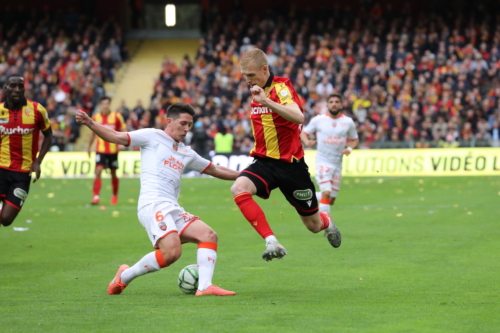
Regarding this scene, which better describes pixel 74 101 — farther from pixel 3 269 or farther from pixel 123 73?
pixel 3 269

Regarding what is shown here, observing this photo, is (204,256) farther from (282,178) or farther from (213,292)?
(282,178)

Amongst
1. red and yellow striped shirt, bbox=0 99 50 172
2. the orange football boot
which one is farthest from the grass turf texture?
red and yellow striped shirt, bbox=0 99 50 172

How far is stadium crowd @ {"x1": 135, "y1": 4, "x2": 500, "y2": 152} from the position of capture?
27.1 m

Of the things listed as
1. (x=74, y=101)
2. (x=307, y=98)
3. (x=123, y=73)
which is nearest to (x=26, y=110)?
(x=307, y=98)

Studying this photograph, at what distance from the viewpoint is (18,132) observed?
10008 millimetres

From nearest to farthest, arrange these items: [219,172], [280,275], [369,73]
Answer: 1. [219,172]
2. [280,275]
3. [369,73]

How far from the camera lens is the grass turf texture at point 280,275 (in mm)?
6074

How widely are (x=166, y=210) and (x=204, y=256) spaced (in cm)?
53

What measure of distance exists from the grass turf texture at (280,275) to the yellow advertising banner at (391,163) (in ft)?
22.6

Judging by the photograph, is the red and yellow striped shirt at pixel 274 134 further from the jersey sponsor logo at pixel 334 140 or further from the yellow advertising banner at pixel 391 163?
the yellow advertising banner at pixel 391 163

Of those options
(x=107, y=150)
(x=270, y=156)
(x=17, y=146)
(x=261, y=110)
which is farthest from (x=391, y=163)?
(x=261, y=110)

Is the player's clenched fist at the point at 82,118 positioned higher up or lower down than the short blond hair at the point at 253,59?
lower down

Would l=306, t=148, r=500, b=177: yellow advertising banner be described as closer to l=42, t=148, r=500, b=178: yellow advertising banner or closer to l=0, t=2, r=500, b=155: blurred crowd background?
l=42, t=148, r=500, b=178: yellow advertising banner

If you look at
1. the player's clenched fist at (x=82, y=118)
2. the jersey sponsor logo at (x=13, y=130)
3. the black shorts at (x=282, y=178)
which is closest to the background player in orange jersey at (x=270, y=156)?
the black shorts at (x=282, y=178)
